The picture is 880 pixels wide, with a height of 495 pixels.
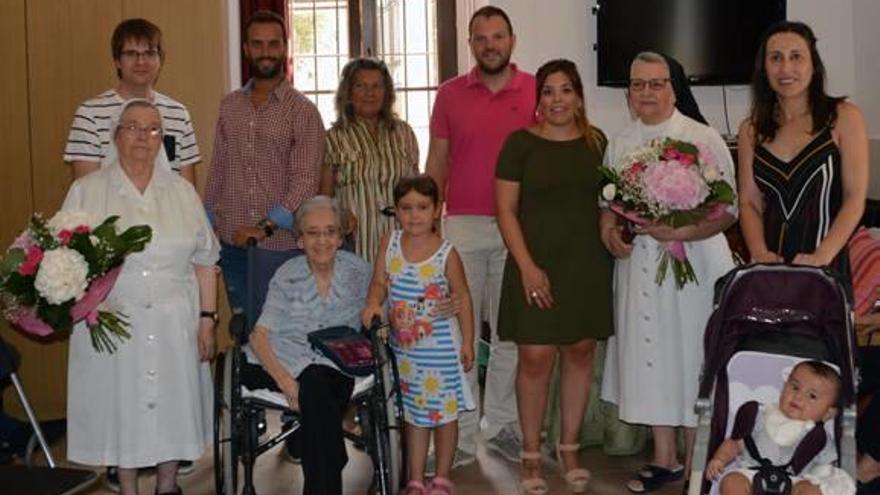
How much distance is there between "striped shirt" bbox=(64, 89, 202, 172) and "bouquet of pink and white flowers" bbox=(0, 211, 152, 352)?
913 millimetres

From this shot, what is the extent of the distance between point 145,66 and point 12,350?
3.91 ft

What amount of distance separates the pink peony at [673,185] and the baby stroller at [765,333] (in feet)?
1.12

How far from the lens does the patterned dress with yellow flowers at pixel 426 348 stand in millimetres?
4246

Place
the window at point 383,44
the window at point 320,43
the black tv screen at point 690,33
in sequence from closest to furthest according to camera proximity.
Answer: the black tv screen at point 690,33 → the window at point 383,44 → the window at point 320,43

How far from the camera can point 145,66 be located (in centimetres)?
463

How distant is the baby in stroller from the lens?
11.2ft

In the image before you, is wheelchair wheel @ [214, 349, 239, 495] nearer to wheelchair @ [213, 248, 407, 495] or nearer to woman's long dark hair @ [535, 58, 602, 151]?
wheelchair @ [213, 248, 407, 495]

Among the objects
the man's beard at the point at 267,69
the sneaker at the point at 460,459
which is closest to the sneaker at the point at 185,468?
the sneaker at the point at 460,459

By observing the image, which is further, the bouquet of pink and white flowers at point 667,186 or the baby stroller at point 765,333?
the bouquet of pink and white flowers at point 667,186

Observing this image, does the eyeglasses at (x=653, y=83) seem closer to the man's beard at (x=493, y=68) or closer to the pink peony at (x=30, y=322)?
the man's beard at (x=493, y=68)

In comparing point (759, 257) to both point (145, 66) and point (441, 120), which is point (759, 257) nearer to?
point (441, 120)

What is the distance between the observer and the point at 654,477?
4461 mm

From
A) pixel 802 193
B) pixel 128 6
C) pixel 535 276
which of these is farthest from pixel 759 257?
pixel 128 6

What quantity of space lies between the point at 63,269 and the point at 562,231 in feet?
5.74
